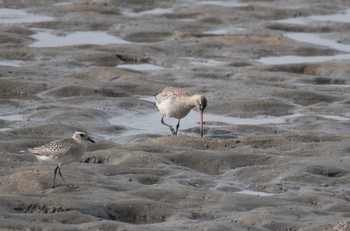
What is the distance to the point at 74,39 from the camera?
28484 mm

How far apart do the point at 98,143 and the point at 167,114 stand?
2.06m

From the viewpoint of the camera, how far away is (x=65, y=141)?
14.9 meters

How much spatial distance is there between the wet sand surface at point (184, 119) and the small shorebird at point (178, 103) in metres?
0.40

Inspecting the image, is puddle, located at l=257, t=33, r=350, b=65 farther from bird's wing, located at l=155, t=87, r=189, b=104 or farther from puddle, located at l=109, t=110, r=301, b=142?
bird's wing, located at l=155, t=87, r=189, b=104

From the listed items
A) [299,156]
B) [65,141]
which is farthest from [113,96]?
[65,141]

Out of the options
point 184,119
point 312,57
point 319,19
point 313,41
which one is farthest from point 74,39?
point 184,119

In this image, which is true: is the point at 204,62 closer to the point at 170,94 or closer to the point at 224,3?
the point at 170,94

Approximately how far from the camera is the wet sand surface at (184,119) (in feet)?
45.6

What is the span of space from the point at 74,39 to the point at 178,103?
9717mm

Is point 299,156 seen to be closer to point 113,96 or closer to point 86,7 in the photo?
point 113,96

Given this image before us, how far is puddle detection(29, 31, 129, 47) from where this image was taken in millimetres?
27719

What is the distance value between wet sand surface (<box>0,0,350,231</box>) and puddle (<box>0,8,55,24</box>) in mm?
33

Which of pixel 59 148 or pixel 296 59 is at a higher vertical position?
pixel 59 148

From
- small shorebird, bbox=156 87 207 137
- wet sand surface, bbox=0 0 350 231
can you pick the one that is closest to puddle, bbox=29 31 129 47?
wet sand surface, bbox=0 0 350 231
